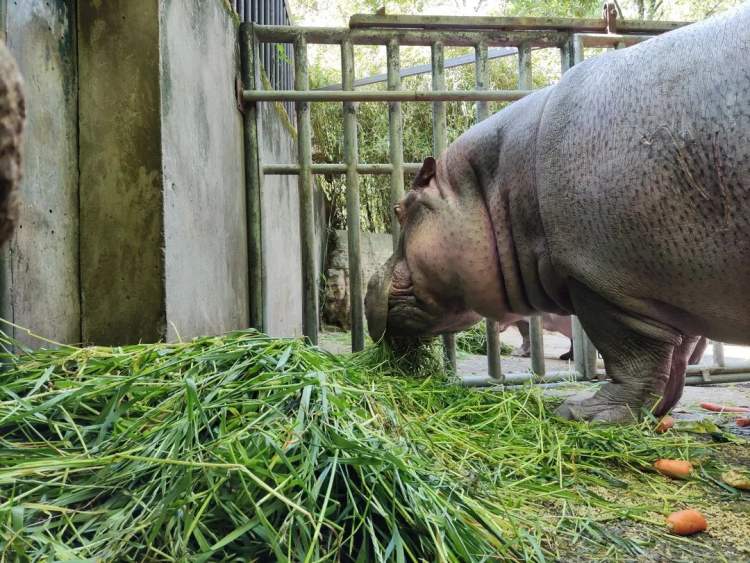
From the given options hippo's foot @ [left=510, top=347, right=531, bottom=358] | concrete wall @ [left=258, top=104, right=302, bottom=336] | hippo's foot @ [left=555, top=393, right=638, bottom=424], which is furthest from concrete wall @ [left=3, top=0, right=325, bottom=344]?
hippo's foot @ [left=510, top=347, right=531, bottom=358]

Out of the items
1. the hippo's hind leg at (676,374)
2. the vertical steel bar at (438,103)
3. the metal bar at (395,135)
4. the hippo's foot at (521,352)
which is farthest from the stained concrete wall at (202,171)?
the hippo's foot at (521,352)

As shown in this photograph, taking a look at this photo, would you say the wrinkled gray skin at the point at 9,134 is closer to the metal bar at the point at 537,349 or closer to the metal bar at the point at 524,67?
the metal bar at the point at 537,349

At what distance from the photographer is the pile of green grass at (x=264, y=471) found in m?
1.01

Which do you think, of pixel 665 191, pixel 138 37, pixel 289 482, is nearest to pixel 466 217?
pixel 665 191

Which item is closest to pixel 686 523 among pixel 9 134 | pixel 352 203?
pixel 9 134

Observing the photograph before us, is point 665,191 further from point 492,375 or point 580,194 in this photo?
point 492,375

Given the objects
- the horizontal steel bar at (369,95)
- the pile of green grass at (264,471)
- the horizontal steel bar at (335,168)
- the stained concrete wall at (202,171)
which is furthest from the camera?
the horizontal steel bar at (335,168)

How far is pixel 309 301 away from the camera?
351 cm

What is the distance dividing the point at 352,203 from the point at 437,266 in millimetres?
1048

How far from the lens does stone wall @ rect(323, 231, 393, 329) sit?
752 centimetres

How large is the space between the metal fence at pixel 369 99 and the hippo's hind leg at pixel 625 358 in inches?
45.7

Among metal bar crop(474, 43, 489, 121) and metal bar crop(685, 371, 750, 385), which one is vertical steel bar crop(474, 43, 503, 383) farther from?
metal bar crop(685, 371, 750, 385)

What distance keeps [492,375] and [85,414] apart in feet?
8.03

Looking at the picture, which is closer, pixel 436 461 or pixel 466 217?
pixel 436 461
